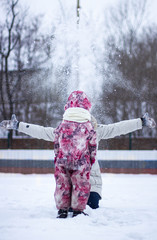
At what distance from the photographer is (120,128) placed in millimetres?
3537

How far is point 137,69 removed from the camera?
13.8 m

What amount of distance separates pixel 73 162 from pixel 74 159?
0.03 metres

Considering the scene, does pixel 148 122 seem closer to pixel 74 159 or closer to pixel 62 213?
pixel 74 159

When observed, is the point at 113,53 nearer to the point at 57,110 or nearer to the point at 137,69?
the point at 137,69

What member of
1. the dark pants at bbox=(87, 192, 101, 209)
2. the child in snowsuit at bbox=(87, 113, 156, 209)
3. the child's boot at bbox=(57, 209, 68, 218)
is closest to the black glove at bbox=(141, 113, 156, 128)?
the child in snowsuit at bbox=(87, 113, 156, 209)

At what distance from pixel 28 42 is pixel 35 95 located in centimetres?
257

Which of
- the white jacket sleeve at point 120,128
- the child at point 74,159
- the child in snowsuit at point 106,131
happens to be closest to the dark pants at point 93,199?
the child in snowsuit at point 106,131

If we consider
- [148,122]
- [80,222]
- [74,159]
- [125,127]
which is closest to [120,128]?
[125,127]

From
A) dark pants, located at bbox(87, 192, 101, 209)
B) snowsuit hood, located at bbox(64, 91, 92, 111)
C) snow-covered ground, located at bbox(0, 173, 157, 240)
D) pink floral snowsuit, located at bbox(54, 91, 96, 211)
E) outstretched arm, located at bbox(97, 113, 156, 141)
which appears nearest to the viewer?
snow-covered ground, located at bbox(0, 173, 157, 240)

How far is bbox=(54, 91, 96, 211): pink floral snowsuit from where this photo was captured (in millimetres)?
3141

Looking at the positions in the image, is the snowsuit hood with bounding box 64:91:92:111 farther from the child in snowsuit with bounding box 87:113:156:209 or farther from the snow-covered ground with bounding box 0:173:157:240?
the snow-covered ground with bounding box 0:173:157:240

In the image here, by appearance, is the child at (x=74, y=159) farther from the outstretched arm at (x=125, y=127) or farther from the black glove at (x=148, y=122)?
the black glove at (x=148, y=122)

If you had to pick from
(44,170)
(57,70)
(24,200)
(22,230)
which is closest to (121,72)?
(57,70)

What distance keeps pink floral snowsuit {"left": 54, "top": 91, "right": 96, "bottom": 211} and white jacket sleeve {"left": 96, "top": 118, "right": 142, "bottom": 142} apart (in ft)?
1.36
